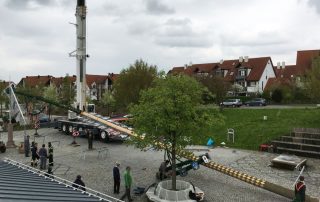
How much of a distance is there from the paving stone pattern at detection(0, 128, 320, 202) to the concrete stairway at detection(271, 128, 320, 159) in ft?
3.33

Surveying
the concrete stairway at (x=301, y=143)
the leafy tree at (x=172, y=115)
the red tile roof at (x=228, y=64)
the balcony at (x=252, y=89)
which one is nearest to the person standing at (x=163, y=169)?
the leafy tree at (x=172, y=115)

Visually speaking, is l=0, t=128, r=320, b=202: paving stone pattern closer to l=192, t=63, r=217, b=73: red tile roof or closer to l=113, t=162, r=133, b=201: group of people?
l=113, t=162, r=133, b=201: group of people

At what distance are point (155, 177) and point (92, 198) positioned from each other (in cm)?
1032

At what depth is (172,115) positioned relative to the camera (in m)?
16.8

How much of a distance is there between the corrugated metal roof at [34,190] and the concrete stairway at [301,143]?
60.5 feet

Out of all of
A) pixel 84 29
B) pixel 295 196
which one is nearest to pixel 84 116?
pixel 84 29

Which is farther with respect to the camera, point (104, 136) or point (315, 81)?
point (104, 136)

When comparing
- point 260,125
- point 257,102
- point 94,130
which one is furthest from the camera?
point 257,102

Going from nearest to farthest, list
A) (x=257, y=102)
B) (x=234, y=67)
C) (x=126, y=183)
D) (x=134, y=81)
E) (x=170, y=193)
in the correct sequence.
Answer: (x=170, y=193) < (x=126, y=183) < (x=134, y=81) < (x=257, y=102) < (x=234, y=67)

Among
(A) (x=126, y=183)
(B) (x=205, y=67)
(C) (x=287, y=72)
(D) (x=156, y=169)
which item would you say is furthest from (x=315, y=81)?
(B) (x=205, y=67)

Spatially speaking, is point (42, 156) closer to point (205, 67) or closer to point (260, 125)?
point (260, 125)

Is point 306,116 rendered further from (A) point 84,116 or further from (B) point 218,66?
(B) point 218,66

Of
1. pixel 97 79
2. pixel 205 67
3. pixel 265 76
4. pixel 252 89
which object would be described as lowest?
pixel 252 89

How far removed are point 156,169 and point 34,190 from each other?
12.0 metres
